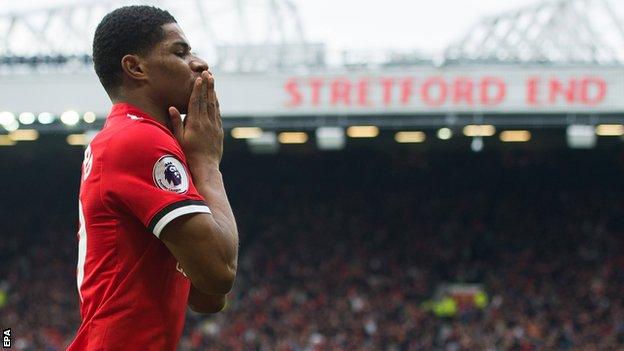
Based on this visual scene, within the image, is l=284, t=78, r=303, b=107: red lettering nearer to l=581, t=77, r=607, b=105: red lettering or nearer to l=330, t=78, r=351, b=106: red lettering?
l=330, t=78, r=351, b=106: red lettering

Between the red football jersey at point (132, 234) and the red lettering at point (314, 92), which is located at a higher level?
the red football jersey at point (132, 234)

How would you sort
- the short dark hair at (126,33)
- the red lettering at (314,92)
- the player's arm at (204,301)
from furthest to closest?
the red lettering at (314,92)
the player's arm at (204,301)
the short dark hair at (126,33)

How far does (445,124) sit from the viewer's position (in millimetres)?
19469

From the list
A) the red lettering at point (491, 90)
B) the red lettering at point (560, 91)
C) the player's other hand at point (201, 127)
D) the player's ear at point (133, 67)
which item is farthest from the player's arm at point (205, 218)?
the red lettering at point (560, 91)

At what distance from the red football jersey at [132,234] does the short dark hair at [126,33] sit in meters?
0.15

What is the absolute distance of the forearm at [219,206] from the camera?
86.4 inches

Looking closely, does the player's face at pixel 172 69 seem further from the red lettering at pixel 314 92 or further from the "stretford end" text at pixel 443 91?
the red lettering at pixel 314 92

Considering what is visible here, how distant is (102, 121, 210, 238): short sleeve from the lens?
7.04 feet

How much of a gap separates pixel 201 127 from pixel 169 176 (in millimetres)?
198

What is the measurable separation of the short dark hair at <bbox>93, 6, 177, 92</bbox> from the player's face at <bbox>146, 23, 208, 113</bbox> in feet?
0.07

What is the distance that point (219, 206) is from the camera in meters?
2.26

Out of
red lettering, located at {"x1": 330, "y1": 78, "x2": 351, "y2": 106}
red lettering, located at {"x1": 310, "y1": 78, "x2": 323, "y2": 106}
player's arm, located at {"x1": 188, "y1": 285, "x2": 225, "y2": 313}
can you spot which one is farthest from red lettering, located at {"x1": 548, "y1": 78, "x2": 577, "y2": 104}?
player's arm, located at {"x1": 188, "y1": 285, "x2": 225, "y2": 313}

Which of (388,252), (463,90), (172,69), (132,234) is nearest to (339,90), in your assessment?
(463,90)

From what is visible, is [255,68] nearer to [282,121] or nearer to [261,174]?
[282,121]
